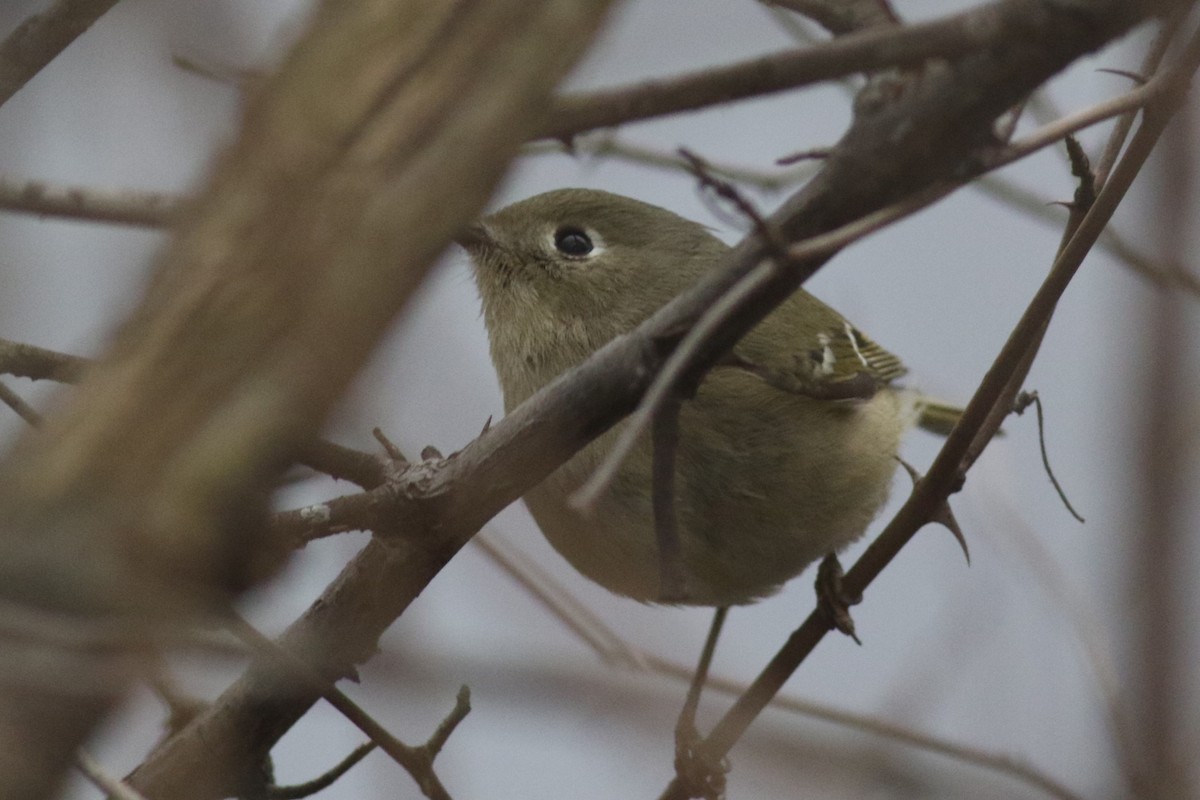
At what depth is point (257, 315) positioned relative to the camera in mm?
1042

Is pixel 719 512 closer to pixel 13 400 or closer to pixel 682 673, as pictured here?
pixel 682 673

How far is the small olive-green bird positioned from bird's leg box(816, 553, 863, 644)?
0.26 ft

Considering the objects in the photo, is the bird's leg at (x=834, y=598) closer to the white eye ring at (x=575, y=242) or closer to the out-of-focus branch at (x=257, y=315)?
the white eye ring at (x=575, y=242)

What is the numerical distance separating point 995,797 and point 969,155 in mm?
1316

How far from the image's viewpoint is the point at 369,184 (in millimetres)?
1099

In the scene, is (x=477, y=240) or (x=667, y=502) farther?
(x=477, y=240)

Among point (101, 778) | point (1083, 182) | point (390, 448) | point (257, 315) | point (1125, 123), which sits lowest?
point (101, 778)

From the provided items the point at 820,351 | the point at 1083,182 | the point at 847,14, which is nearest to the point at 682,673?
the point at 820,351

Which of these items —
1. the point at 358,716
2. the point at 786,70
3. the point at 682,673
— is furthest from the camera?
the point at 682,673

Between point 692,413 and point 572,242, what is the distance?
2.61 ft

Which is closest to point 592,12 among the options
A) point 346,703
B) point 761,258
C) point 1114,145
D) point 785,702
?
point 761,258

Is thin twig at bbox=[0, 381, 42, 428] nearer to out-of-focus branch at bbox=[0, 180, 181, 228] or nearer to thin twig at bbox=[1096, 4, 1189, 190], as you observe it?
out-of-focus branch at bbox=[0, 180, 181, 228]

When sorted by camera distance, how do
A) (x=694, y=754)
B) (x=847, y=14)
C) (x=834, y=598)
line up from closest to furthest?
(x=847, y=14), (x=694, y=754), (x=834, y=598)

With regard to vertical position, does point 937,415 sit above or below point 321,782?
above
